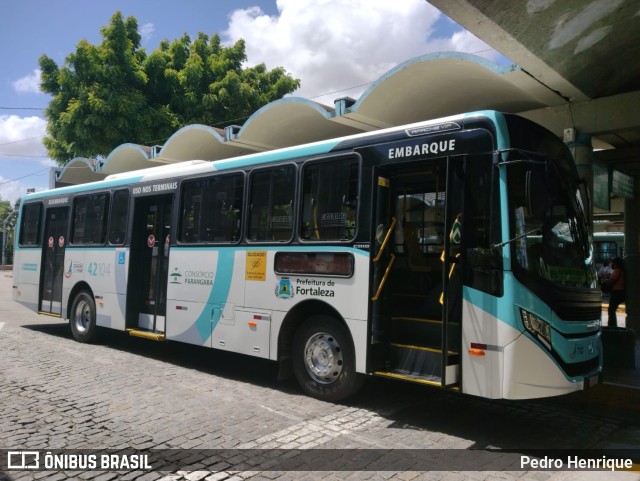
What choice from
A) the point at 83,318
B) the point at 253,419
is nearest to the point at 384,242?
the point at 253,419

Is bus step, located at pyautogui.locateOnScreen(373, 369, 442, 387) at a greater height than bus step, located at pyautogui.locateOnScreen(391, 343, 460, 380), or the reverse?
bus step, located at pyautogui.locateOnScreen(391, 343, 460, 380)

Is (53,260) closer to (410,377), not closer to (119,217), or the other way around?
(119,217)

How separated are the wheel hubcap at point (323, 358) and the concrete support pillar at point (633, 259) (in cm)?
887

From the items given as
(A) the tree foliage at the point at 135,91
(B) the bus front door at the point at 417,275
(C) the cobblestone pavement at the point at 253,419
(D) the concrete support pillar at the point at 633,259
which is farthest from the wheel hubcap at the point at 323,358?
(A) the tree foliage at the point at 135,91

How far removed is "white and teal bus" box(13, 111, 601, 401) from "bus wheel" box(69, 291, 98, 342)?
773 mm

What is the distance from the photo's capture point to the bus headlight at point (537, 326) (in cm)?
467

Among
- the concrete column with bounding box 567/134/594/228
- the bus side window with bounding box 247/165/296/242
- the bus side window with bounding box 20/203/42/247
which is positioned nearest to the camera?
the bus side window with bounding box 247/165/296/242

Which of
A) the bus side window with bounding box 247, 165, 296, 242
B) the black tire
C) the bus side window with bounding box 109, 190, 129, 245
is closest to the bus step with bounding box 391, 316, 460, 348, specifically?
the black tire

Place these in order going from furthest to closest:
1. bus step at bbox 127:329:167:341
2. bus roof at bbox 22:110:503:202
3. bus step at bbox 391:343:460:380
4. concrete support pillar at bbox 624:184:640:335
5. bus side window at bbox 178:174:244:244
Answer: concrete support pillar at bbox 624:184:640:335 < bus step at bbox 127:329:167:341 < bus side window at bbox 178:174:244:244 < bus roof at bbox 22:110:503:202 < bus step at bbox 391:343:460:380

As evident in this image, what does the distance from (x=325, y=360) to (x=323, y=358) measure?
40mm

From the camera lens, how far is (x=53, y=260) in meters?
11.1

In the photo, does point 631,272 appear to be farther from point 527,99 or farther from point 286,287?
point 286,287

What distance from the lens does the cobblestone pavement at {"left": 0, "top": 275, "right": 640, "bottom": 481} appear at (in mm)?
4578

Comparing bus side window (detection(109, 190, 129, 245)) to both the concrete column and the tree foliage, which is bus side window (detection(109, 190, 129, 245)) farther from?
the tree foliage
